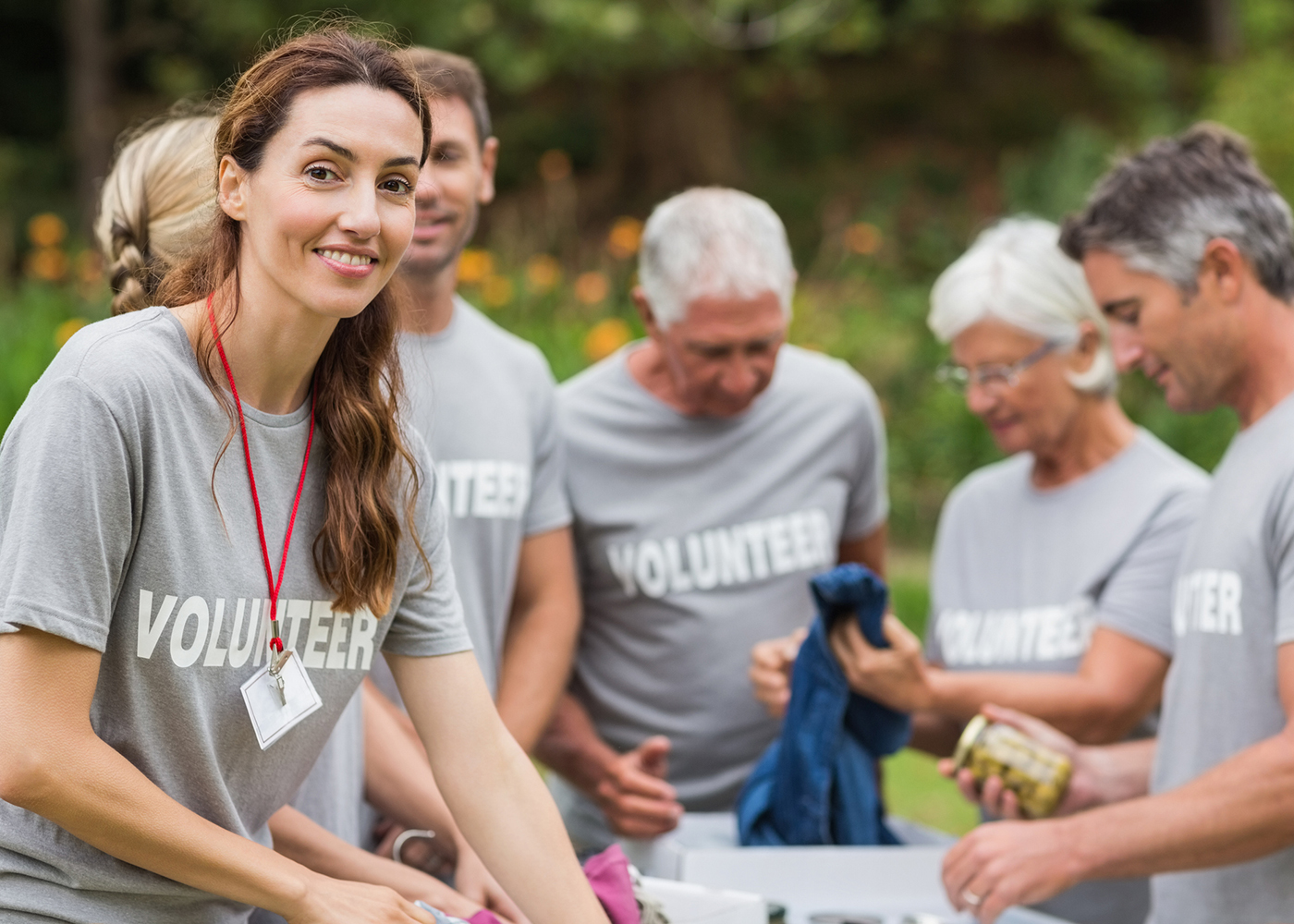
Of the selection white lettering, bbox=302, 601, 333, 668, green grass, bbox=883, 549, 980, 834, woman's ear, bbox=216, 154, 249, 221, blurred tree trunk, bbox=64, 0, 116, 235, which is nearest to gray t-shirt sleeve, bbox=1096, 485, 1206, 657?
white lettering, bbox=302, 601, 333, 668

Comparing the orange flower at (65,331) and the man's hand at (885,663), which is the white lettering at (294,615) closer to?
the man's hand at (885,663)

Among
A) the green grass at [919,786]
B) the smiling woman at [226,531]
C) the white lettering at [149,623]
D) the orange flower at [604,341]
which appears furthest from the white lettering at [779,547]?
the orange flower at [604,341]

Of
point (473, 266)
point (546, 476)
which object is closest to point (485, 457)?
point (546, 476)

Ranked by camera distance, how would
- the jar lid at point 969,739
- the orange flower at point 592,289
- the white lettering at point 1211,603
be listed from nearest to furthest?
the white lettering at point 1211,603 < the jar lid at point 969,739 < the orange flower at point 592,289

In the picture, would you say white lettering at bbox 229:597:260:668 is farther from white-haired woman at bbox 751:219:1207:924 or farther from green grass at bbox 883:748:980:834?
green grass at bbox 883:748:980:834

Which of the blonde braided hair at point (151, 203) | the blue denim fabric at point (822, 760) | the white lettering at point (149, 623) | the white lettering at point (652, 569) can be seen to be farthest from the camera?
the white lettering at point (652, 569)

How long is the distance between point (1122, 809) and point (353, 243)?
1.63m

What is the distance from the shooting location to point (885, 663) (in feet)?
8.96

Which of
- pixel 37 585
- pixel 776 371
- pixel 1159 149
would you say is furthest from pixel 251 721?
pixel 1159 149

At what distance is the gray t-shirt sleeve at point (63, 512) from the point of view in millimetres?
1502

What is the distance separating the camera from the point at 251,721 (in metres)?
1.71

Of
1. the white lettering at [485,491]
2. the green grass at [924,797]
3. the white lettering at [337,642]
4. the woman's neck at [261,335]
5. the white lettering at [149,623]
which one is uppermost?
the woman's neck at [261,335]

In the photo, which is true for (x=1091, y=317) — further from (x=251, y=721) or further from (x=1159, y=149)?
(x=251, y=721)

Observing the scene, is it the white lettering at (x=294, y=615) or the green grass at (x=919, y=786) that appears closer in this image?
the white lettering at (x=294, y=615)
